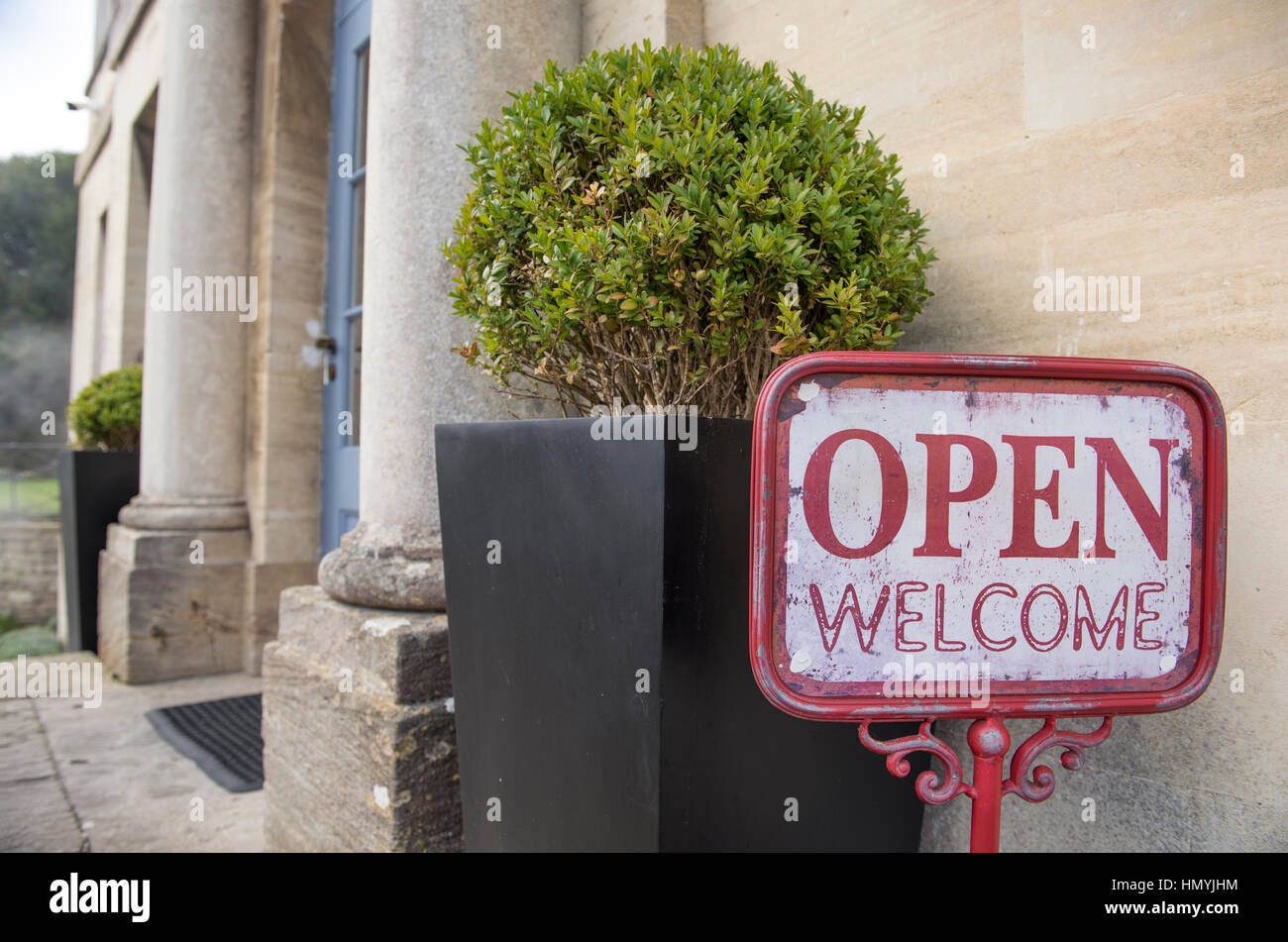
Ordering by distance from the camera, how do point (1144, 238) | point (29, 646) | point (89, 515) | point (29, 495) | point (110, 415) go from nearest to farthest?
point (1144, 238), point (89, 515), point (110, 415), point (29, 646), point (29, 495)

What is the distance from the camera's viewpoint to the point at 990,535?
110 centimetres

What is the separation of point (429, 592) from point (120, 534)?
363cm

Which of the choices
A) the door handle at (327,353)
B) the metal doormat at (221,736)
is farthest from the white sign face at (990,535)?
the door handle at (327,353)

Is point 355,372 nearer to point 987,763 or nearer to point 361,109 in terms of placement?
point 361,109

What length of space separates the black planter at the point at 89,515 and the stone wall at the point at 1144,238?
5475mm

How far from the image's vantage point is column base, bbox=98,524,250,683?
4.55 meters

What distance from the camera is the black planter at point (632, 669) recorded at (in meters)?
1.40

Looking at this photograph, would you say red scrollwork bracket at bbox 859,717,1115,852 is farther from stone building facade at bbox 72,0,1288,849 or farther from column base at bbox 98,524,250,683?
column base at bbox 98,524,250,683

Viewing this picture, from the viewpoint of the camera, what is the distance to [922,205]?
2135mm

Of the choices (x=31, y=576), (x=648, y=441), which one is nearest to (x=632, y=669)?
(x=648, y=441)

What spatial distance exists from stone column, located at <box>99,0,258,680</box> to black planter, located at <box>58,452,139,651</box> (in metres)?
0.59

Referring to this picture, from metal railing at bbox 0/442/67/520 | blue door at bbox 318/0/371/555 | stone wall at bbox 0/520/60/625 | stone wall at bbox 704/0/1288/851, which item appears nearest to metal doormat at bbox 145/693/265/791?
blue door at bbox 318/0/371/555

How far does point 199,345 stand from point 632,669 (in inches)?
173

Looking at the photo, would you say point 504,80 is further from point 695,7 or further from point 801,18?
point 801,18
